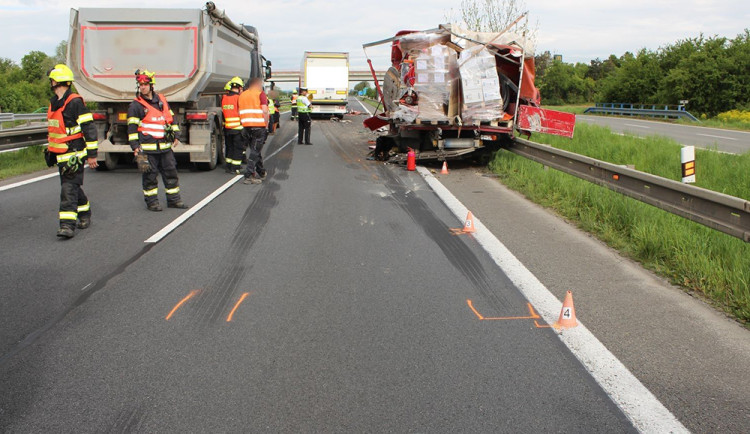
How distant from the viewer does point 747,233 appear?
527cm

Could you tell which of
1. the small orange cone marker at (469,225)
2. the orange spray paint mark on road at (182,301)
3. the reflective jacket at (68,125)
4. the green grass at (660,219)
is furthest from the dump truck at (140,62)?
the orange spray paint mark on road at (182,301)

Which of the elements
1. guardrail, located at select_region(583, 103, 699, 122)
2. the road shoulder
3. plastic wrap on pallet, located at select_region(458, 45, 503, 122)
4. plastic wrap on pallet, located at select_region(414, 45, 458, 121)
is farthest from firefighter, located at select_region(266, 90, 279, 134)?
guardrail, located at select_region(583, 103, 699, 122)

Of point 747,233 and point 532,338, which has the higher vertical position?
point 747,233

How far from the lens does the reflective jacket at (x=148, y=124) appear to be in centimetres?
865

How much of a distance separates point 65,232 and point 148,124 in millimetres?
2301

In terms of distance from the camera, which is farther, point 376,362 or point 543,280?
point 543,280

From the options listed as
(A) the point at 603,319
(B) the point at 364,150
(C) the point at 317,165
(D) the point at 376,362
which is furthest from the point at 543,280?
(B) the point at 364,150

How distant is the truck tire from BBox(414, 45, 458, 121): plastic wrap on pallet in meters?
4.52

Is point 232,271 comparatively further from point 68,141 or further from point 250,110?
point 250,110

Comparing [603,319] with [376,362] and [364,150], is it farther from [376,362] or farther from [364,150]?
[364,150]

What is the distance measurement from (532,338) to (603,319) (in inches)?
29.8

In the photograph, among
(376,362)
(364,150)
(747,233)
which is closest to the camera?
(376,362)

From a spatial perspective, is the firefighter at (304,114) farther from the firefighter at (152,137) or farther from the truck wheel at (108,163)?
the firefighter at (152,137)

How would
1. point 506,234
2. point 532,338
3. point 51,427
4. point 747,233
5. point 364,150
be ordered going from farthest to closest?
1. point 364,150
2. point 506,234
3. point 747,233
4. point 532,338
5. point 51,427
